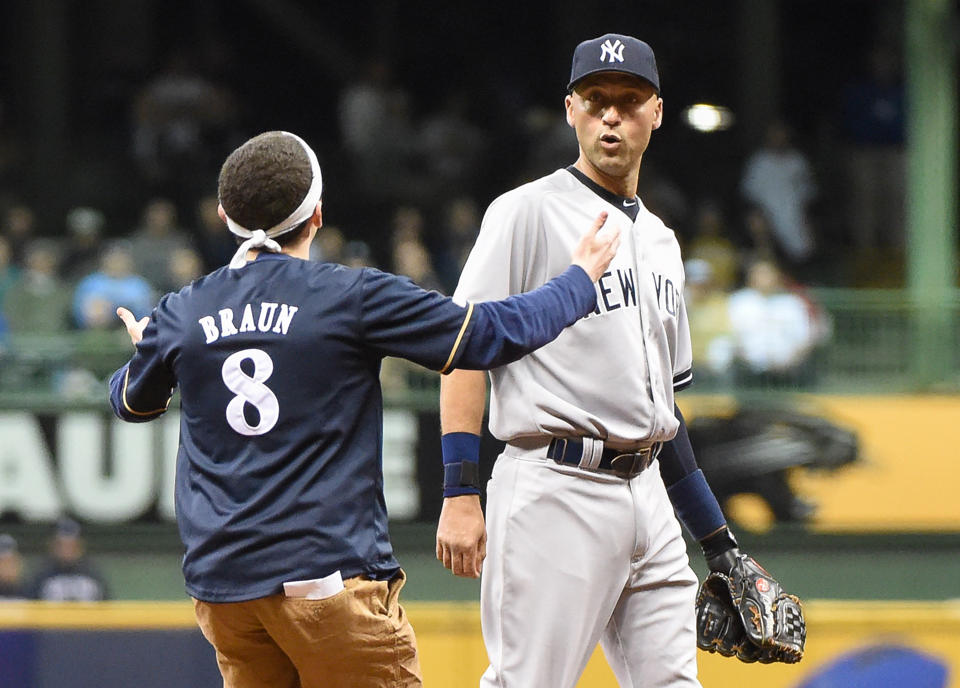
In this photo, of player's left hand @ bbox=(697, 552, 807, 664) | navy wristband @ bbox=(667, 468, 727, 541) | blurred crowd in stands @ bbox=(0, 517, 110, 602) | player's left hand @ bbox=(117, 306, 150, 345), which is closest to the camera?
player's left hand @ bbox=(117, 306, 150, 345)

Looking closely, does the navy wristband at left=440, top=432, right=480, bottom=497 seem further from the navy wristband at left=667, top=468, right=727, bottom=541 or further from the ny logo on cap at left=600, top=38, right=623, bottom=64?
the ny logo on cap at left=600, top=38, right=623, bottom=64

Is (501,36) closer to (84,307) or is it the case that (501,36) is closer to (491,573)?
(84,307)

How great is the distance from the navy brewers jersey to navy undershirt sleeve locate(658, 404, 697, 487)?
0.95 m

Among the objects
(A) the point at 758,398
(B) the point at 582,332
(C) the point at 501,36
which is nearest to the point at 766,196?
(A) the point at 758,398

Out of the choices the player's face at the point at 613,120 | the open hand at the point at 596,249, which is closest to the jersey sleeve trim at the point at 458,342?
the open hand at the point at 596,249

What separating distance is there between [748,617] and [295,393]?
1.53 metres

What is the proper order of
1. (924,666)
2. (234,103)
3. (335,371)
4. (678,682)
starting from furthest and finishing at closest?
(234,103) < (924,666) < (678,682) < (335,371)

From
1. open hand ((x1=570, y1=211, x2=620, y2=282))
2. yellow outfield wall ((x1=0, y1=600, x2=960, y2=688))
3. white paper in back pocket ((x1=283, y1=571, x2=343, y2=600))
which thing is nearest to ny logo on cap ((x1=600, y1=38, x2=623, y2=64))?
open hand ((x1=570, y1=211, x2=620, y2=282))

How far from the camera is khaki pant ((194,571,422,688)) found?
3.37 m

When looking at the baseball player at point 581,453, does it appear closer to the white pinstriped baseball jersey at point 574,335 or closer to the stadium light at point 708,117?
the white pinstriped baseball jersey at point 574,335

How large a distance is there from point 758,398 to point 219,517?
8012 millimetres

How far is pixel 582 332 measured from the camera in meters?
4.00

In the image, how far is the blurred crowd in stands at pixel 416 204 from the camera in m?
11.6

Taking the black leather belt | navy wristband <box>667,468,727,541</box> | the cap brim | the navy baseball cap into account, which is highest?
the navy baseball cap
